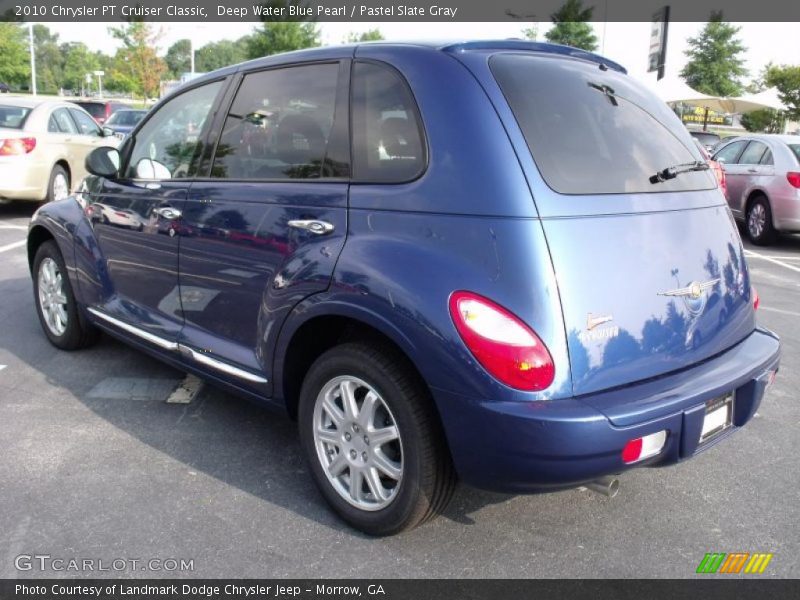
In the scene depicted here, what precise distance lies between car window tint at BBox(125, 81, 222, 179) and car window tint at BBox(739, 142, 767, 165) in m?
9.13

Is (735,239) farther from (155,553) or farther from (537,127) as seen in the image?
(155,553)

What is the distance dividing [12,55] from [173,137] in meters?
63.7

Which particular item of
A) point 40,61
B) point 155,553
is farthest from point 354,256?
point 40,61

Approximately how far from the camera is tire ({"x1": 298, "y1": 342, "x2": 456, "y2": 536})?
8.23 ft

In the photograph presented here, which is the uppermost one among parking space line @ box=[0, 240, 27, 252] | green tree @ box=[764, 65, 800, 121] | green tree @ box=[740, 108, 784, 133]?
green tree @ box=[764, 65, 800, 121]

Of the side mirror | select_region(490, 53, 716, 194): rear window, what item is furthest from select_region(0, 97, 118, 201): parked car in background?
select_region(490, 53, 716, 194): rear window

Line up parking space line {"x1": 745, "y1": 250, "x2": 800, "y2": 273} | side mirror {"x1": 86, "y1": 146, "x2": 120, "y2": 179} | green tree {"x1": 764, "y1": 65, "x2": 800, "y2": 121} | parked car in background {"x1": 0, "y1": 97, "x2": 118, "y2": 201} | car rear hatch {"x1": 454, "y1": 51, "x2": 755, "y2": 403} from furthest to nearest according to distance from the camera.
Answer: green tree {"x1": 764, "y1": 65, "x2": 800, "y2": 121} → parked car in background {"x1": 0, "y1": 97, "x2": 118, "y2": 201} → parking space line {"x1": 745, "y1": 250, "x2": 800, "y2": 273} → side mirror {"x1": 86, "y1": 146, "x2": 120, "y2": 179} → car rear hatch {"x1": 454, "y1": 51, "x2": 755, "y2": 403}

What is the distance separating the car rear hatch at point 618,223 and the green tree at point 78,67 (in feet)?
299

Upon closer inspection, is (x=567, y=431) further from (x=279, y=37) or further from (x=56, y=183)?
(x=279, y=37)

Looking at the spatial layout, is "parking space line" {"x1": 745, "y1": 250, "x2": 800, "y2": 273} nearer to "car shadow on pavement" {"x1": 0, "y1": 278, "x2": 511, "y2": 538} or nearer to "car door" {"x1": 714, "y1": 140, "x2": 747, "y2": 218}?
"car door" {"x1": 714, "y1": 140, "x2": 747, "y2": 218}

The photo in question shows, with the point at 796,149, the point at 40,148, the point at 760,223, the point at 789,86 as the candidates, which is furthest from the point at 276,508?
the point at 789,86

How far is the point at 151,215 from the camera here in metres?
3.73

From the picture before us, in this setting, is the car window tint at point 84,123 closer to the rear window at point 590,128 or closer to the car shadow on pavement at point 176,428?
the car shadow on pavement at point 176,428
